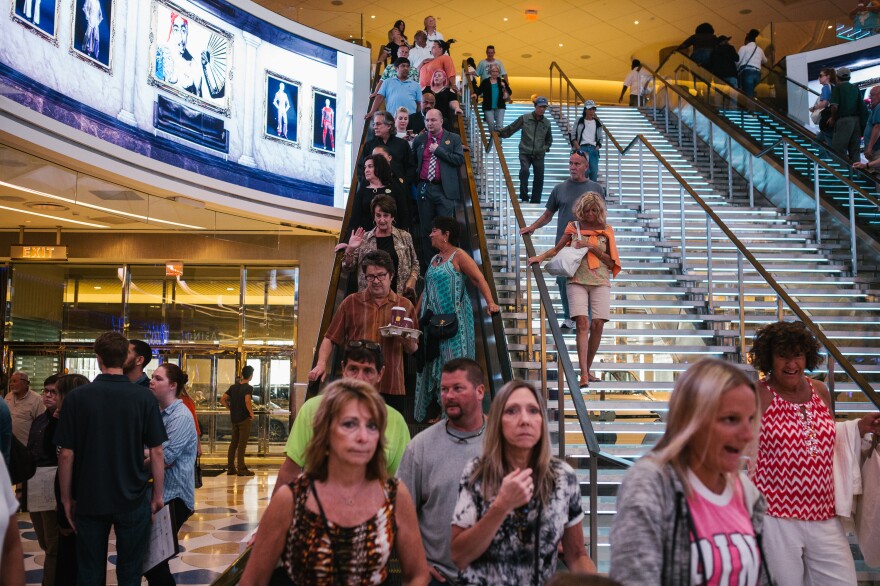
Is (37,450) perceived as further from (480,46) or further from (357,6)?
(480,46)

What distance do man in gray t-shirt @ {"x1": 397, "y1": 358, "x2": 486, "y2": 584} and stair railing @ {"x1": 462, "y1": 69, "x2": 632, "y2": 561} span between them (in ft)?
2.19

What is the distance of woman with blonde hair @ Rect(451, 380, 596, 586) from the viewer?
2688 millimetres

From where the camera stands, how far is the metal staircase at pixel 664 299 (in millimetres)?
6070

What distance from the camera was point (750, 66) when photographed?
16.6m

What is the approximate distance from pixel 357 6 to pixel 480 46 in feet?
14.2

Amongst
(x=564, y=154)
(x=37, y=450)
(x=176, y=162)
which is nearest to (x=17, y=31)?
(x=176, y=162)

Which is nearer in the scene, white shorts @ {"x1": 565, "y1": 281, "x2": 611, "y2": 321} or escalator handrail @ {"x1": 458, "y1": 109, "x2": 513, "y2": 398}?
escalator handrail @ {"x1": 458, "y1": 109, "x2": 513, "y2": 398}

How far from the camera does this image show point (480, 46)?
24156 mm

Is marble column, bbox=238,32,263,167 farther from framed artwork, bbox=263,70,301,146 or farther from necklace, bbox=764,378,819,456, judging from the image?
necklace, bbox=764,378,819,456

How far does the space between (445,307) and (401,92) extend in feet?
19.6

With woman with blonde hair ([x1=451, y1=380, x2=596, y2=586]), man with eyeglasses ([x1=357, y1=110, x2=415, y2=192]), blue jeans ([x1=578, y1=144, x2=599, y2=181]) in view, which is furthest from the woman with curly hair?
blue jeans ([x1=578, y1=144, x2=599, y2=181])

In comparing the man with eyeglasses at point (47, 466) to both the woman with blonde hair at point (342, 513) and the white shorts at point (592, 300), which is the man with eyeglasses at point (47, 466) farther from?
the woman with blonde hair at point (342, 513)

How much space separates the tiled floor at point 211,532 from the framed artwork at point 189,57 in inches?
270

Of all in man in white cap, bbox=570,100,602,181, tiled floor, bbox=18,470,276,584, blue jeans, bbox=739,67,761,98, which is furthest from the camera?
blue jeans, bbox=739,67,761,98
